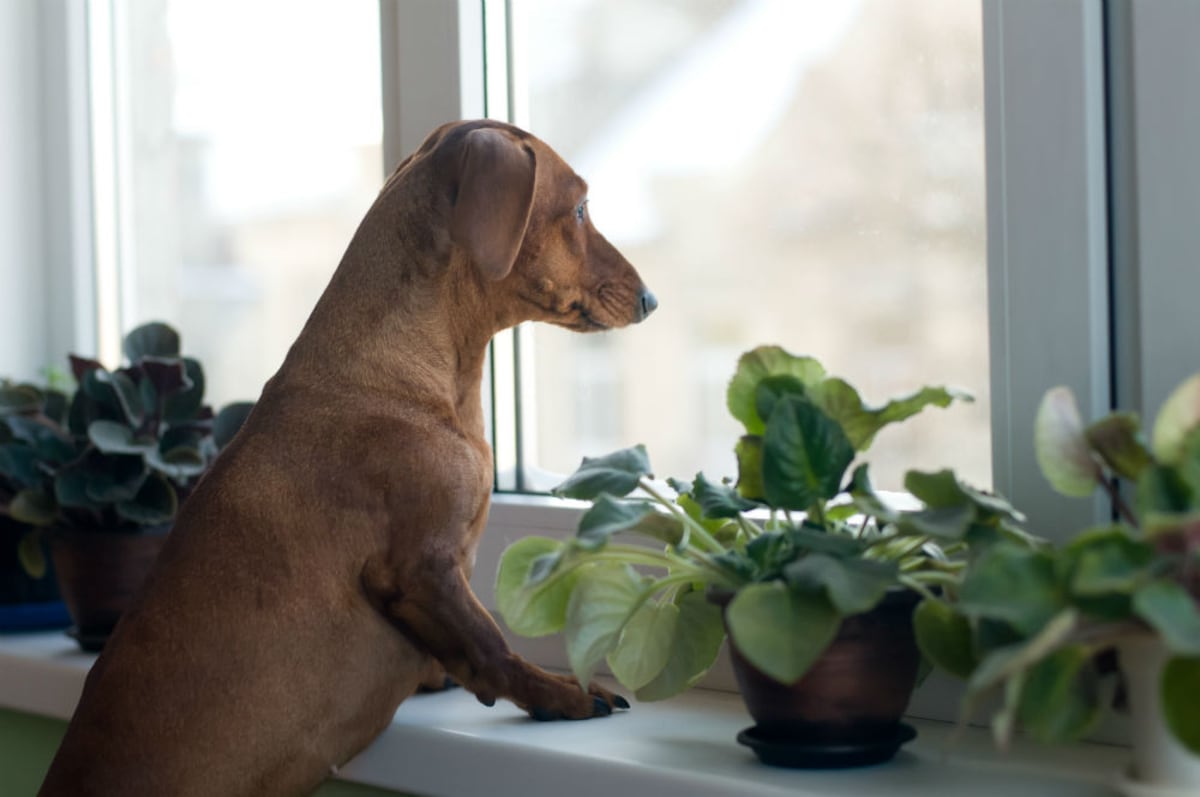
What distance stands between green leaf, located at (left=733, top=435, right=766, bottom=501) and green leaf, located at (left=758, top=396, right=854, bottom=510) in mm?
83

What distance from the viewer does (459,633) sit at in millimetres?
1055

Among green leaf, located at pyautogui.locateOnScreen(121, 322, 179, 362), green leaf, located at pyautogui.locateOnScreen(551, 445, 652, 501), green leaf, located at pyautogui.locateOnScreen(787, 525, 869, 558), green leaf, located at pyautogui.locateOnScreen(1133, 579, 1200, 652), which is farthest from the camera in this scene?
green leaf, located at pyautogui.locateOnScreen(121, 322, 179, 362)

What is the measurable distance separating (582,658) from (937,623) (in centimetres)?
25

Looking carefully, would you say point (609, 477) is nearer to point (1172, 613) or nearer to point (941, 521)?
point (941, 521)

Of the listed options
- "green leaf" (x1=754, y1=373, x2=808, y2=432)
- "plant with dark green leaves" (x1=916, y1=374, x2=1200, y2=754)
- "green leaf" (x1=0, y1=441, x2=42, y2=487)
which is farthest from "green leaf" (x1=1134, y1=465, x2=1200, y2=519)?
"green leaf" (x1=0, y1=441, x2=42, y2=487)

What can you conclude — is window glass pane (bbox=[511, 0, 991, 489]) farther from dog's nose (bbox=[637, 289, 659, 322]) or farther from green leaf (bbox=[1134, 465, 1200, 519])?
green leaf (bbox=[1134, 465, 1200, 519])

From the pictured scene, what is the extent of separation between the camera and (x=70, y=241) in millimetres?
2076

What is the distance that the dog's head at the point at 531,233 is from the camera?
1.07 meters

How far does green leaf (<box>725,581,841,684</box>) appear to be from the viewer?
0.78m

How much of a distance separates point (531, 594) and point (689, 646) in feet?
0.43

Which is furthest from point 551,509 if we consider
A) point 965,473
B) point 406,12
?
point 406,12

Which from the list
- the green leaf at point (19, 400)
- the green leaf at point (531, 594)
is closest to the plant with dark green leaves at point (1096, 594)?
the green leaf at point (531, 594)

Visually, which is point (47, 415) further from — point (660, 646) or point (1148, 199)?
point (1148, 199)

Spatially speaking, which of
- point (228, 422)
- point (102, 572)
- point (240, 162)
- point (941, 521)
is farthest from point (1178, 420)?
point (240, 162)
